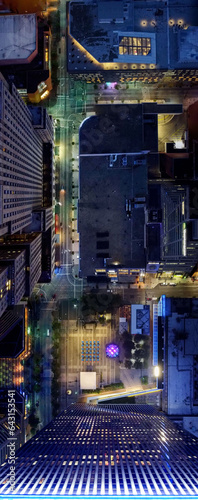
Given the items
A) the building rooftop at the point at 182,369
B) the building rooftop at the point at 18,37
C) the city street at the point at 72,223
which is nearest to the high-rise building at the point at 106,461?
the building rooftop at the point at 182,369

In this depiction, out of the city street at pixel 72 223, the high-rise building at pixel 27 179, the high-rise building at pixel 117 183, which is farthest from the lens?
the city street at pixel 72 223

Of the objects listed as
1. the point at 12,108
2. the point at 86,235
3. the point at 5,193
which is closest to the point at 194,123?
the point at 86,235

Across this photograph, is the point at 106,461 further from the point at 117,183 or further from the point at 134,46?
the point at 134,46

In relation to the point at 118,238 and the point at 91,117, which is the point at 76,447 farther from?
the point at 91,117

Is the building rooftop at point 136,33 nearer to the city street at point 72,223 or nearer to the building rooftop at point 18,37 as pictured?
the city street at point 72,223

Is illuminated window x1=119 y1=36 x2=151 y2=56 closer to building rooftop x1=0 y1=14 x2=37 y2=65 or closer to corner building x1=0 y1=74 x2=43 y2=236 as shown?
building rooftop x1=0 y1=14 x2=37 y2=65

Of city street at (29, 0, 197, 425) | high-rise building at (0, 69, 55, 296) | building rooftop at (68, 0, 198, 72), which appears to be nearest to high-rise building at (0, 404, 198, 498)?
city street at (29, 0, 197, 425)
